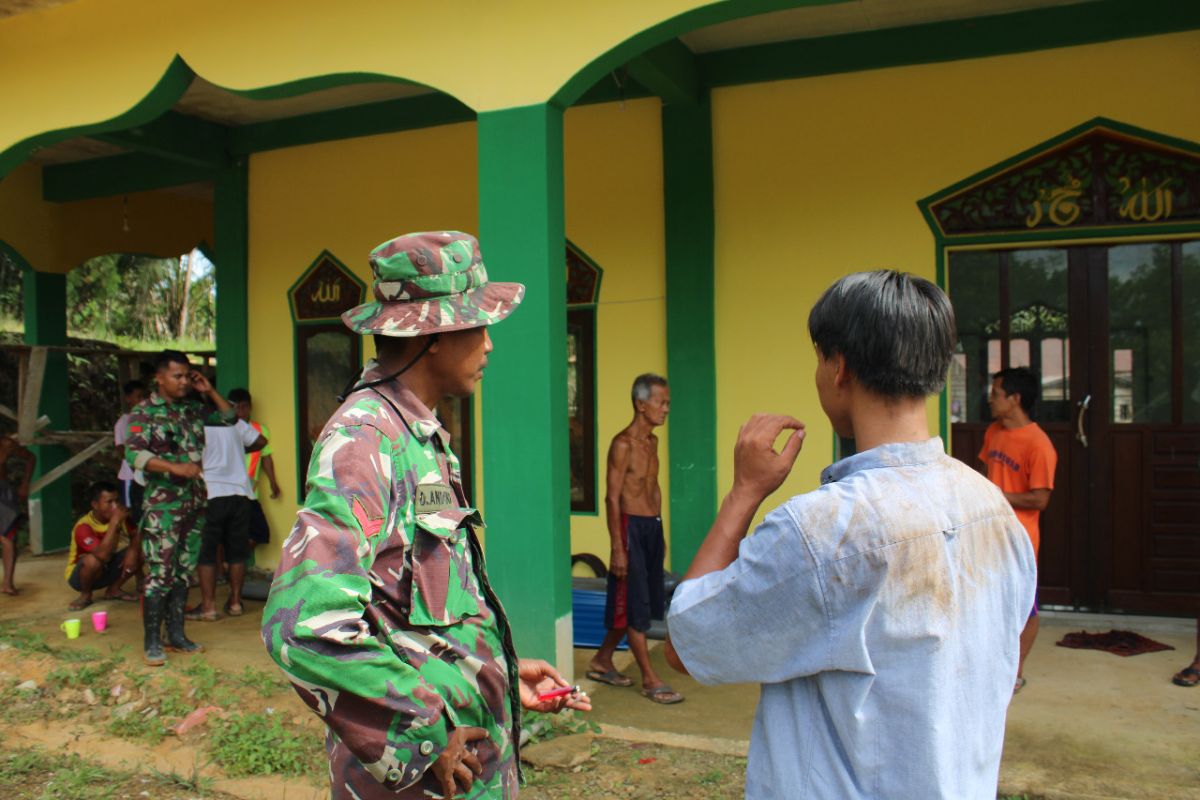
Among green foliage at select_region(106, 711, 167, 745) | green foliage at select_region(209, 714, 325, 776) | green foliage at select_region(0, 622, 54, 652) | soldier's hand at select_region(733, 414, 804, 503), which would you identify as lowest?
green foliage at select_region(106, 711, 167, 745)

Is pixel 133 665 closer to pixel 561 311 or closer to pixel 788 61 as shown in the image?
pixel 561 311

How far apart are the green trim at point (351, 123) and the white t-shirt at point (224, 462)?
277 centimetres

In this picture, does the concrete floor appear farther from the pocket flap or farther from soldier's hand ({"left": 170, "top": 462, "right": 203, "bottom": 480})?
the pocket flap

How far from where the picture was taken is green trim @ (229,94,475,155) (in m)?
7.57

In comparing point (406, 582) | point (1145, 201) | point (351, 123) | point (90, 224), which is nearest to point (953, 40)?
point (1145, 201)

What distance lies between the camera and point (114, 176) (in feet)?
30.9

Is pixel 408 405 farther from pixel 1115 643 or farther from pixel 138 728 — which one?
pixel 1115 643

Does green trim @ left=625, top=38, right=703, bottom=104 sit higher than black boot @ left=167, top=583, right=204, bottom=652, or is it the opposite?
green trim @ left=625, top=38, right=703, bottom=104

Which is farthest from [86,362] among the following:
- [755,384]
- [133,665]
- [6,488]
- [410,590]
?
[410,590]

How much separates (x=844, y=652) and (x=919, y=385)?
0.40 meters

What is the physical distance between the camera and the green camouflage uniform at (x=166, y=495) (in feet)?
18.8

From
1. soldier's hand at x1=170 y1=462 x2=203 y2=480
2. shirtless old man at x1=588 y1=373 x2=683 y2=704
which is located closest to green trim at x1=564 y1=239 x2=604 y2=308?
shirtless old man at x1=588 y1=373 x2=683 y2=704

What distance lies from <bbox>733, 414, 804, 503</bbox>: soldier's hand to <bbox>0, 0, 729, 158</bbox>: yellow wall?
3.40 meters

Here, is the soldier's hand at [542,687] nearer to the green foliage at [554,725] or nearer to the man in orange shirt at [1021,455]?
the green foliage at [554,725]
